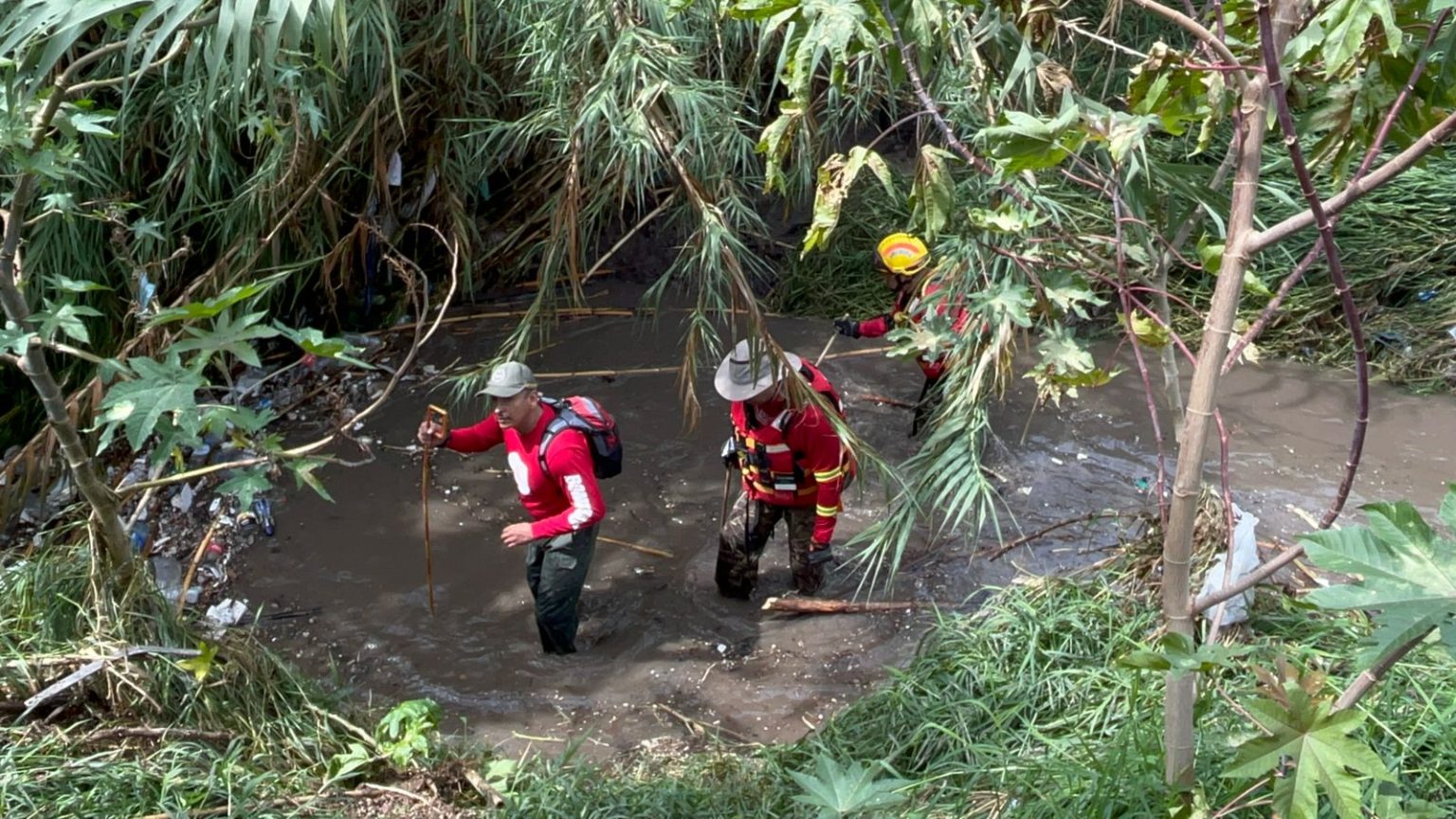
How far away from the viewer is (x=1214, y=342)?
6.43 ft

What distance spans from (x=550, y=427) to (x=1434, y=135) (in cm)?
330

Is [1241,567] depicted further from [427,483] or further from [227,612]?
[227,612]

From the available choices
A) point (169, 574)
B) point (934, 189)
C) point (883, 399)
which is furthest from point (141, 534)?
point (934, 189)

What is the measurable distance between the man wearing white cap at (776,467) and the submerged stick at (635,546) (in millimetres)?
339

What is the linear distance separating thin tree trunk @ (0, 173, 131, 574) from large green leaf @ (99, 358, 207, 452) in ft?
1.25

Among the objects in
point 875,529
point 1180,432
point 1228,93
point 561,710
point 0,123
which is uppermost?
point 1228,93

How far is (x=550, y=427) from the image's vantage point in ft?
15.0

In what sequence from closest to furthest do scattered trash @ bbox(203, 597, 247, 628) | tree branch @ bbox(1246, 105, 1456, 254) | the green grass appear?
tree branch @ bbox(1246, 105, 1456, 254) < the green grass < scattered trash @ bbox(203, 597, 247, 628)

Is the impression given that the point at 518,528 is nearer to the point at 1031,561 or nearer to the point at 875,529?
the point at 875,529

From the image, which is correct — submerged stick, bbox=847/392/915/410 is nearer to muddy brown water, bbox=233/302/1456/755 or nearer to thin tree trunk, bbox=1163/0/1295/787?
muddy brown water, bbox=233/302/1456/755

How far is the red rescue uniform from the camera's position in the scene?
471 cm

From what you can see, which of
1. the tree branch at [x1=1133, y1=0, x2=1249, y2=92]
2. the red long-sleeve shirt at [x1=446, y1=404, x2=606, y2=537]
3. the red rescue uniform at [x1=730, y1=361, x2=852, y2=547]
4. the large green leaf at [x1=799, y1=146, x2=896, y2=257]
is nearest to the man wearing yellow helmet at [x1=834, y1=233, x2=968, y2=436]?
the red rescue uniform at [x1=730, y1=361, x2=852, y2=547]

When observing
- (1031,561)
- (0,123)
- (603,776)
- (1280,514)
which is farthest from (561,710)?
(1280,514)

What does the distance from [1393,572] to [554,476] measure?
10.9 feet
